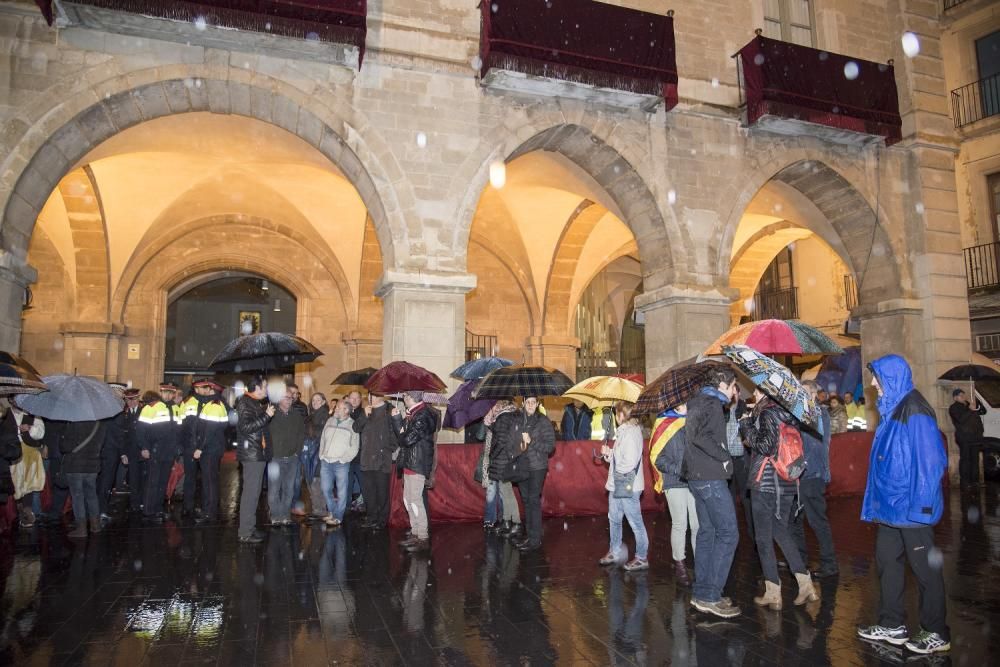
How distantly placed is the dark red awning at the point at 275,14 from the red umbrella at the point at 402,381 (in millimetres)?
4373

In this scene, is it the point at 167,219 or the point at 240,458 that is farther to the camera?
the point at 167,219

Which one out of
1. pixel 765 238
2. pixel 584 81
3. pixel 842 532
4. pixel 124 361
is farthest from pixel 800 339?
pixel 124 361

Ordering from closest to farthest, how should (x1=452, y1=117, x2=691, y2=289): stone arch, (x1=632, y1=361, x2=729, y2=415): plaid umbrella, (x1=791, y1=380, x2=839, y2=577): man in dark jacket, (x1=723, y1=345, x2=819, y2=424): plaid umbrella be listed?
(x1=723, y1=345, x2=819, y2=424): plaid umbrella
(x1=632, y1=361, x2=729, y2=415): plaid umbrella
(x1=791, y1=380, x2=839, y2=577): man in dark jacket
(x1=452, y1=117, x2=691, y2=289): stone arch

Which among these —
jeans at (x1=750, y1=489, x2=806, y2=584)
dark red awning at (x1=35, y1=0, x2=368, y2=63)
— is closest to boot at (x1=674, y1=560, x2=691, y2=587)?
jeans at (x1=750, y1=489, x2=806, y2=584)

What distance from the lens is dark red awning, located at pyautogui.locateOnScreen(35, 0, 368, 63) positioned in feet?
25.8

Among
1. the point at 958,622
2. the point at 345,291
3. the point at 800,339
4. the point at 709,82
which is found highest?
the point at 709,82

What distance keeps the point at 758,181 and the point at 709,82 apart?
1.83m

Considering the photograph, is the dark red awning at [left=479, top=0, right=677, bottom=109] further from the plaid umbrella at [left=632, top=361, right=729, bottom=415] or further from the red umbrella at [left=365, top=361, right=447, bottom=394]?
the plaid umbrella at [left=632, top=361, right=729, bottom=415]

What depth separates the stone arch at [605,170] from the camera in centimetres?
948

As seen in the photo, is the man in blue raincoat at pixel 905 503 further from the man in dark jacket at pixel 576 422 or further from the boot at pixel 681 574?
the man in dark jacket at pixel 576 422

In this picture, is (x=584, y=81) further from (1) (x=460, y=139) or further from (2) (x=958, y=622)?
(2) (x=958, y=622)

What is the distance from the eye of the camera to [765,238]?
55.2ft

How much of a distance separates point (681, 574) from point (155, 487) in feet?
20.8

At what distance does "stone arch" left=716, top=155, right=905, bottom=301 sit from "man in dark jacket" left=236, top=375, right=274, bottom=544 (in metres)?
8.63
